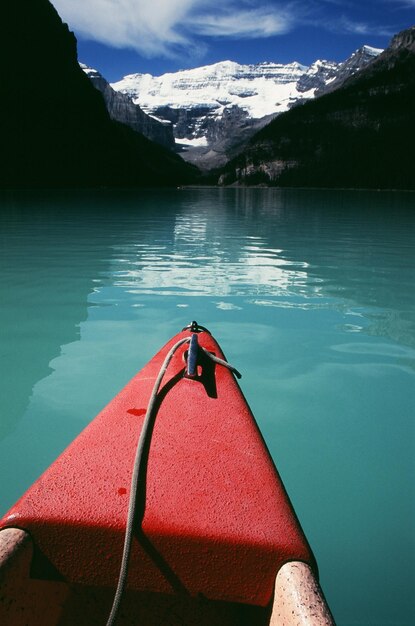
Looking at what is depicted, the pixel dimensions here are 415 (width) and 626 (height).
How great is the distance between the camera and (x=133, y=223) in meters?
23.2

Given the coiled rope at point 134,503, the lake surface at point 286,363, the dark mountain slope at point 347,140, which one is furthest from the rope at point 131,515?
the dark mountain slope at point 347,140

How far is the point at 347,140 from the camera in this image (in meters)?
149

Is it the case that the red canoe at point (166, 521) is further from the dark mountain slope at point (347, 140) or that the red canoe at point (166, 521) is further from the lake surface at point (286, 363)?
the dark mountain slope at point (347, 140)

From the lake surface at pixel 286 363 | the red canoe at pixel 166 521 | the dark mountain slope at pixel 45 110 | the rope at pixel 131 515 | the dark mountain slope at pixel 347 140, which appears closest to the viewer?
the rope at pixel 131 515

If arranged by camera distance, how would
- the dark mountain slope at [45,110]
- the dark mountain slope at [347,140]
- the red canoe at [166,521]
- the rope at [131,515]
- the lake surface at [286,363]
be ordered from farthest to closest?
the dark mountain slope at [347,140] < the dark mountain slope at [45,110] < the lake surface at [286,363] < the red canoe at [166,521] < the rope at [131,515]

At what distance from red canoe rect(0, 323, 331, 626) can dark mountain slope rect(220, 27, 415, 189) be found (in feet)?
417

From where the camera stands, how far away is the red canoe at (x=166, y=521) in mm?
1792

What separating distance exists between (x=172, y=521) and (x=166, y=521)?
0.02 meters

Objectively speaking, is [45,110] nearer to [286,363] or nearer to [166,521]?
[286,363]

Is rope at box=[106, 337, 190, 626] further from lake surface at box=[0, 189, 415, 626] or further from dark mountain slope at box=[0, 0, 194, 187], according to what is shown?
dark mountain slope at box=[0, 0, 194, 187]

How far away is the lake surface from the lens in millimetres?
3178

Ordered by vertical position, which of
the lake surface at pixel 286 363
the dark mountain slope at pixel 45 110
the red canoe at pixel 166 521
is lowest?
the lake surface at pixel 286 363

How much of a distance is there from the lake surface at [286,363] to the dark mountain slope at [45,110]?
63529mm

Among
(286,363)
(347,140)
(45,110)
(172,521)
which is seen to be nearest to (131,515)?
(172,521)
